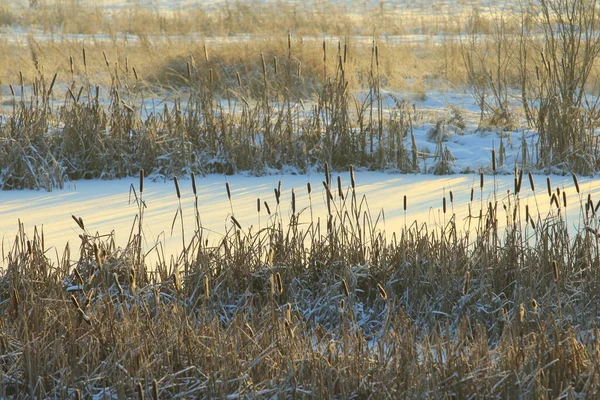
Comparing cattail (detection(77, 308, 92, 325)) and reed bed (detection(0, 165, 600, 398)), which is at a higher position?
cattail (detection(77, 308, 92, 325))

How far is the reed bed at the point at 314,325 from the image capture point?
104 inches

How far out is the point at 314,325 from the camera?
350cm

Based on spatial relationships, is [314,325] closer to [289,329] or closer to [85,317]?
[289,329]

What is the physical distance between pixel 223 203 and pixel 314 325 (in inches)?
87.7

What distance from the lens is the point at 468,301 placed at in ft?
11.5

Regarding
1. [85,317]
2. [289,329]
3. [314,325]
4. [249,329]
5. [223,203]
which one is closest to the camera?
[85,317]

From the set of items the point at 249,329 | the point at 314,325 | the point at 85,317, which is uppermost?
the point at 85,317

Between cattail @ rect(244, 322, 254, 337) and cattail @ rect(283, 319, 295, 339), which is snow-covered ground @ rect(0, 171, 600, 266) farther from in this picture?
cattail @ rect(283, 319, 295, 339)

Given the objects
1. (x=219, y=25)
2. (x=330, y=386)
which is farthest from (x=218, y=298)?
(x=219, y=25)

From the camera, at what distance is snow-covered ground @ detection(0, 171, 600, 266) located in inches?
193

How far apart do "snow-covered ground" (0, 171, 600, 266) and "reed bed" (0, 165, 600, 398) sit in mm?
893

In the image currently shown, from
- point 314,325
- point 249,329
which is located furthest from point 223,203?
point 249,329

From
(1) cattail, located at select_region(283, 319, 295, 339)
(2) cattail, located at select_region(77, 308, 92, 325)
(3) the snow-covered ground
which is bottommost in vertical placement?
(3) the snow-covered ground

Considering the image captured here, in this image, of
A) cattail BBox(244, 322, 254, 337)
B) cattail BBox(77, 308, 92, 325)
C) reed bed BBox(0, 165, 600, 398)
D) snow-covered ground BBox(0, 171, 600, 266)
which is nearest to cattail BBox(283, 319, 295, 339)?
reed bed BBox(0, 165, 600, 398)
